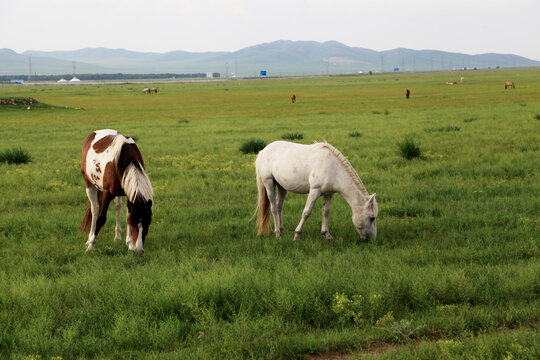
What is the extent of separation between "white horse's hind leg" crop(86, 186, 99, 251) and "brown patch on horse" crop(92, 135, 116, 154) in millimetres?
853

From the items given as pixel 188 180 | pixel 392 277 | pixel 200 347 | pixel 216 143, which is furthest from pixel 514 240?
pixel 216 143

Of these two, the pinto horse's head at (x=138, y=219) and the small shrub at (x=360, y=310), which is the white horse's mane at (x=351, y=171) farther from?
the pinto horse's head at (x=138, y=219)

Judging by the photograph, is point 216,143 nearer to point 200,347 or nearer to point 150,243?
point 150,243

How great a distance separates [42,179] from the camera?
15070 millimetres

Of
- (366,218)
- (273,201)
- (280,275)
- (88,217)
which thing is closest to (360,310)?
(280,275)

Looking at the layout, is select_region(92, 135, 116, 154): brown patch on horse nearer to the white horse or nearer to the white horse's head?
the white horse

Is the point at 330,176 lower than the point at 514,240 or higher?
higher

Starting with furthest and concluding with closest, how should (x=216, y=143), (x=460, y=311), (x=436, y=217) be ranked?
(x=216, y=143) < (x=436, y=217) < (x=460, y=311)

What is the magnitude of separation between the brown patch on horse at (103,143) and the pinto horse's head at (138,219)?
4.72 feet

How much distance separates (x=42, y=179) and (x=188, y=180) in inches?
178

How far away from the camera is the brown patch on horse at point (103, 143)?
9.05 meters

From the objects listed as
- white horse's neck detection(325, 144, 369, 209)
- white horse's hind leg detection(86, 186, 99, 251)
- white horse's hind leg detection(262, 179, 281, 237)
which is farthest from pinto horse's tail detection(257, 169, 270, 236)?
white horse's hind leg detection(86, 186, 99, 251)

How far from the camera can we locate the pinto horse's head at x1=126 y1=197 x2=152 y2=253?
8156 mm

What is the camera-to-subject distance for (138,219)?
27.0ft
